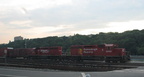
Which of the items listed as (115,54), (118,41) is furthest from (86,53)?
(118,41)

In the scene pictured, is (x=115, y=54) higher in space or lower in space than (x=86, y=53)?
lower

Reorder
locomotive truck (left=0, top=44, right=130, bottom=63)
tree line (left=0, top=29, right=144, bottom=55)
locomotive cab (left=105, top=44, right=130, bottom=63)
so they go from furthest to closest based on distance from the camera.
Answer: tree line (left=0, top=29, right=144, bottom=55) → locomotive truck (left=0, top=44, right=130, bottom=63) → locomotive cab (left=105, top=44, right=130, bottom=63)

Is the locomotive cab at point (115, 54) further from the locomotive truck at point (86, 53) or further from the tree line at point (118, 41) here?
the tree line at point (118, 41)

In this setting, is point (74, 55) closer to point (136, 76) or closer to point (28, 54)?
point (28, 54)

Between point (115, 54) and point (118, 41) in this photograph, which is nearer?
point (115, 54)

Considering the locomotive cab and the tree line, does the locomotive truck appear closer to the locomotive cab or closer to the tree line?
the locomotive cab

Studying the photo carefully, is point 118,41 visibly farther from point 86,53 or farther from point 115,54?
point 115,54

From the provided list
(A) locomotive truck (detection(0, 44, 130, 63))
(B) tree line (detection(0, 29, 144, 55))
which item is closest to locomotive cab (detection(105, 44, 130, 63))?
Answer: (A) locomotive truck (detection(0, 44, 130, 63))

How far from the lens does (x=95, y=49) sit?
46.5m

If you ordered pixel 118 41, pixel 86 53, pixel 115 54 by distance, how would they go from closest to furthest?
1. pixel 115 54
2. pixel 86 53
3. pixel 118 41

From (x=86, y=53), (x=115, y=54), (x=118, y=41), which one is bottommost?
(x=115, y=54)

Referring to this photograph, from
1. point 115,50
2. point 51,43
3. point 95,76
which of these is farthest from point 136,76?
point 51,43

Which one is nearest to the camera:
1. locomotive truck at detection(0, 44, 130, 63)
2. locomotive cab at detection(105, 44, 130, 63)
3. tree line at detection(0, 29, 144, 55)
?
locomotive cab at detection(105, 44, 130, 63)

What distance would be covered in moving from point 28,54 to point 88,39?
35.9m
